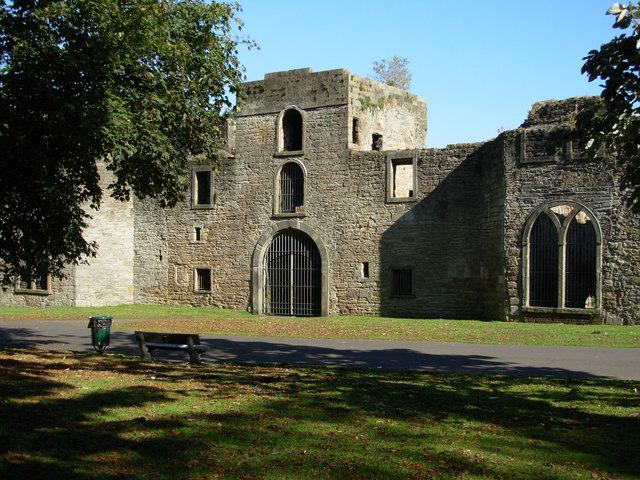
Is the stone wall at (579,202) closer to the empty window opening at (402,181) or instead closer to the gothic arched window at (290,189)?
the empty window opening at (402,181)

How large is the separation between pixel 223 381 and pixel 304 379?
1.19 meters

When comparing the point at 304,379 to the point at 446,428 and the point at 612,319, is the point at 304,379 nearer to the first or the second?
the point at 446,428

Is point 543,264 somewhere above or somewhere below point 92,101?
below

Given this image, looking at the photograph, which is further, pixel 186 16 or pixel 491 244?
pixel 491 244

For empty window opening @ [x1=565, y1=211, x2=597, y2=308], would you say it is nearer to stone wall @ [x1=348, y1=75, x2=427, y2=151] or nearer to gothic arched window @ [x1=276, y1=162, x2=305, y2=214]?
stone wall @ [x1=348, y1=75, x2=427, y2=151]

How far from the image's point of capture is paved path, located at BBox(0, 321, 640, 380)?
41.5 feet

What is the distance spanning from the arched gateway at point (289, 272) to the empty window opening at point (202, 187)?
3.32m

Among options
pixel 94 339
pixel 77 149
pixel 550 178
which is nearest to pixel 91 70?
pixel 77 149

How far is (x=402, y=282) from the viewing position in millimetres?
25844

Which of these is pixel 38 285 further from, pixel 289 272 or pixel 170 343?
pixel 170 343

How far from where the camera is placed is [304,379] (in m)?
11.1

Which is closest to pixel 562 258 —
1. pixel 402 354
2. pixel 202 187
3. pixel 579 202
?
pixel 579 202

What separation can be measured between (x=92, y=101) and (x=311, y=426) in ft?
22.9

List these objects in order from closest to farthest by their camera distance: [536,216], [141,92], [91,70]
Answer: [91,70]
[141,92]
[536,216]
